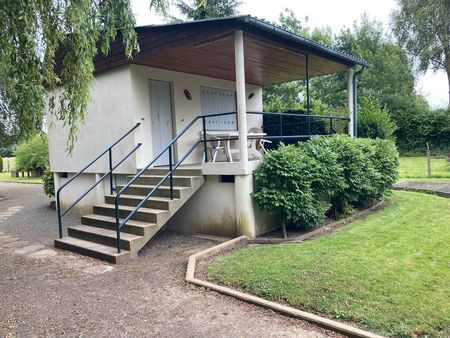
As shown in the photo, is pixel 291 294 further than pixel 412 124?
No

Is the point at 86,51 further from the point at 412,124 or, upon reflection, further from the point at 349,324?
the point at 412,124

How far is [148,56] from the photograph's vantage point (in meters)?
7.44

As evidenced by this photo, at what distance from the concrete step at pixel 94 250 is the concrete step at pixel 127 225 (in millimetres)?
373

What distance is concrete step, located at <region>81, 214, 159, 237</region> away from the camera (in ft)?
19.3

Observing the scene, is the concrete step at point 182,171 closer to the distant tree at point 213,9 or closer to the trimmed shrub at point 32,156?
the trimmed shrub at point 32,156

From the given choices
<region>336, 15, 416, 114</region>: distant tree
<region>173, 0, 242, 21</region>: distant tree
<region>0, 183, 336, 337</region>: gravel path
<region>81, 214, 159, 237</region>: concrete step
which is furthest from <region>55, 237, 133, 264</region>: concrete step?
<region>336, 15, 416, 114</region>: distant tree

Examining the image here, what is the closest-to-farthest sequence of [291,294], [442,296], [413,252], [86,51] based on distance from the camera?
[442,296] → [291,294] → [86,51] → [413,252]

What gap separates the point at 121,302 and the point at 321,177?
4141 millimetres

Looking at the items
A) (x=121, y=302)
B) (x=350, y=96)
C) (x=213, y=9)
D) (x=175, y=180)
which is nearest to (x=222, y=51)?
(x=175, y=180)

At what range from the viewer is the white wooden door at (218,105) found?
10039mm

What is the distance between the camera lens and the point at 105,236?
611 cm

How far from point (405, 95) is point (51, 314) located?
2857 cm

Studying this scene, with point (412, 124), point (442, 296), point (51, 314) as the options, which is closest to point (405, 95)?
point (412, 124)

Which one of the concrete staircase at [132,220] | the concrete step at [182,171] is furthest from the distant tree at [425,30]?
the concrete staircase at [132,220]
